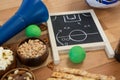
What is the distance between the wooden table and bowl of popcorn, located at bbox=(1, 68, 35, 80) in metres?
0.04

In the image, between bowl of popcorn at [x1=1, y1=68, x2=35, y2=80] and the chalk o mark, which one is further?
the chalk o mark

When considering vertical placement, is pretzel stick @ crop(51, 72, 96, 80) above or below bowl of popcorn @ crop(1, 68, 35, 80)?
below

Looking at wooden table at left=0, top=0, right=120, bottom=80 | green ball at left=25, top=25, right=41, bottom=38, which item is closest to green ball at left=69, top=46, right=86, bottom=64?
wooden table at left=0, top=0, right=120, bottom=80

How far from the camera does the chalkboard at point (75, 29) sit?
2.45ft

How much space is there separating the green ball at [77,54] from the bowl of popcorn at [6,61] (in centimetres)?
18

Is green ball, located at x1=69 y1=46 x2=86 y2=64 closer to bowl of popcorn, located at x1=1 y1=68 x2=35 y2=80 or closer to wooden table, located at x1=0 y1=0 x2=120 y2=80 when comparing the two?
wooden table, located at x1=0 y1=0 x2=120 y2=80

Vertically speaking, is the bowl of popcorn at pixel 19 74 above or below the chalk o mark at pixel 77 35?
above

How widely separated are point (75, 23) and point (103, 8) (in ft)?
0.53

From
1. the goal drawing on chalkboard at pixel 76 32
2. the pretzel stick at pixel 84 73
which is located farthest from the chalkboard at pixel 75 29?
the pretzel stick at pixel 84 73

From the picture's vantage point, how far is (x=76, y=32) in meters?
0.77

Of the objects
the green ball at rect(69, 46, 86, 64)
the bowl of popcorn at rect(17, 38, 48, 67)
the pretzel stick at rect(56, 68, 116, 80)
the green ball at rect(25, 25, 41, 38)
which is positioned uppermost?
the green ball at rect(25, 25, 41, 38)

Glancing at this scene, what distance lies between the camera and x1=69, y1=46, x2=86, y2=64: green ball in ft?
2.18

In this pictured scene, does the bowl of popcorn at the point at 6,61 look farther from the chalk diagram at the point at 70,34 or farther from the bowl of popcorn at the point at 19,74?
the chalk diagram at the point at 70,34

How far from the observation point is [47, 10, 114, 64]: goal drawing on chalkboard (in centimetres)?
73
